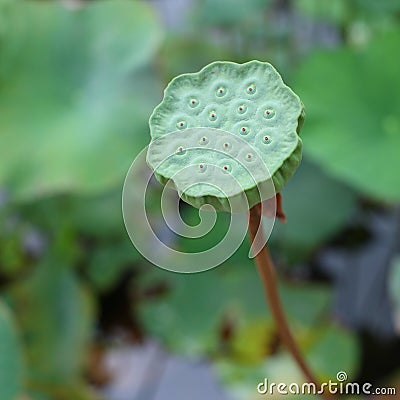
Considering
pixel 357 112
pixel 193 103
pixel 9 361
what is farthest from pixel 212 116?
pixel 357 112

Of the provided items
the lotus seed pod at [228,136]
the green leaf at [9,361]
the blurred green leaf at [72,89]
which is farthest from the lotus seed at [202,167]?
the blurred green leaf at [72,89]

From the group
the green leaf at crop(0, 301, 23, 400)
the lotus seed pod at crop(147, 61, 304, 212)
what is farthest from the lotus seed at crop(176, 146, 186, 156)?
the green leaf at crop(0, 301, 23, 400)

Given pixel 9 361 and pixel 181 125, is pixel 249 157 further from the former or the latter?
pixel 9 361

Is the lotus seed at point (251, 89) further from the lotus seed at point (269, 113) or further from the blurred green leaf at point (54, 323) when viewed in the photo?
the blurred green leaf at point (54, 323)

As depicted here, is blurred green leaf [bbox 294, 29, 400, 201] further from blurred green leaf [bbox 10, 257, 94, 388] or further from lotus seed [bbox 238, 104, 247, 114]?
lotus seed [bbox 238, 104, 247, 114]

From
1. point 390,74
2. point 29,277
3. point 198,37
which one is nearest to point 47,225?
point 29,277

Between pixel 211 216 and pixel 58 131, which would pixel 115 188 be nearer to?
A: pixel 58 131
